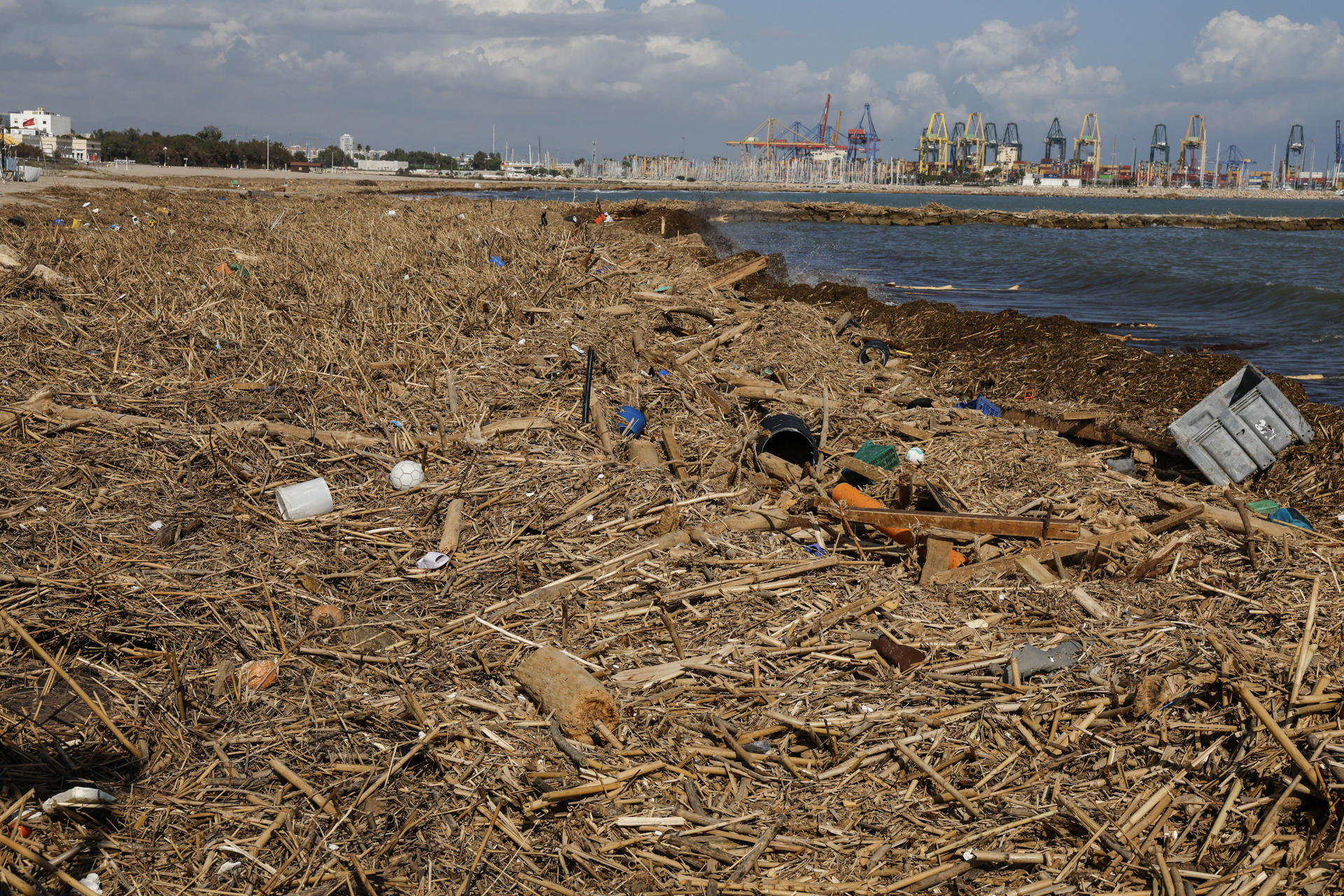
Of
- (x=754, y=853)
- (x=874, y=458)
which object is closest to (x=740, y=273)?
(x=874, y=458)

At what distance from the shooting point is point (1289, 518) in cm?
576

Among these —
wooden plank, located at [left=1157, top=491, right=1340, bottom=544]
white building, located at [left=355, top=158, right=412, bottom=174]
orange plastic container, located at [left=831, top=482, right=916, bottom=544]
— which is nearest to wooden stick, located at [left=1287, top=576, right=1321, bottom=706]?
wooden plank, located at [left=1157, top=491, right=1340, bottom=544]

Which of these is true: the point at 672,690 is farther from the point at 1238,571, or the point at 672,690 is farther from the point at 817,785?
the point at 1238,571

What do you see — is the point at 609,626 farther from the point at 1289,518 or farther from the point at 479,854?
the point at 1289,518

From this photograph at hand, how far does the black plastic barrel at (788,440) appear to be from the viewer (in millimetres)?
6055

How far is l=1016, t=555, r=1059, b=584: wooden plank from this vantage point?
14.6ft

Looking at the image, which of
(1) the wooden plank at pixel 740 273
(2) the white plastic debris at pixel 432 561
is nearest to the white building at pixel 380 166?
(1) the wooden plank at pixel 740 273

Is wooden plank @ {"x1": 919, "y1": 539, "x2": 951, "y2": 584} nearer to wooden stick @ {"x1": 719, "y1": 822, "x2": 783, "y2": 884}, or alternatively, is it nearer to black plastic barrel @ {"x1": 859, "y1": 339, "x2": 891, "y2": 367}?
wooden stick @ {"x1": 719, "y1": 822, "x2": 783, "y2": 884}

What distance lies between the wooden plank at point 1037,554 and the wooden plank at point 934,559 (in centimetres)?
4

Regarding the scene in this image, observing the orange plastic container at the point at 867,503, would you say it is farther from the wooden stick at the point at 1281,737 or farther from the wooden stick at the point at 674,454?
the wooden stick at the point at 1281,737

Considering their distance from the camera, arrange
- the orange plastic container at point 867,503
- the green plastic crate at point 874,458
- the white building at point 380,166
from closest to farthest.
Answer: the orange plastic container at point 867,503 < the green plastic crate at point 874,458 < the white building at point 380,166

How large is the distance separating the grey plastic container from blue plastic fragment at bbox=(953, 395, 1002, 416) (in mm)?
1625

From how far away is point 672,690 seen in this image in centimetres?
358

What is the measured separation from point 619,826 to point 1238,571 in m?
3.66
